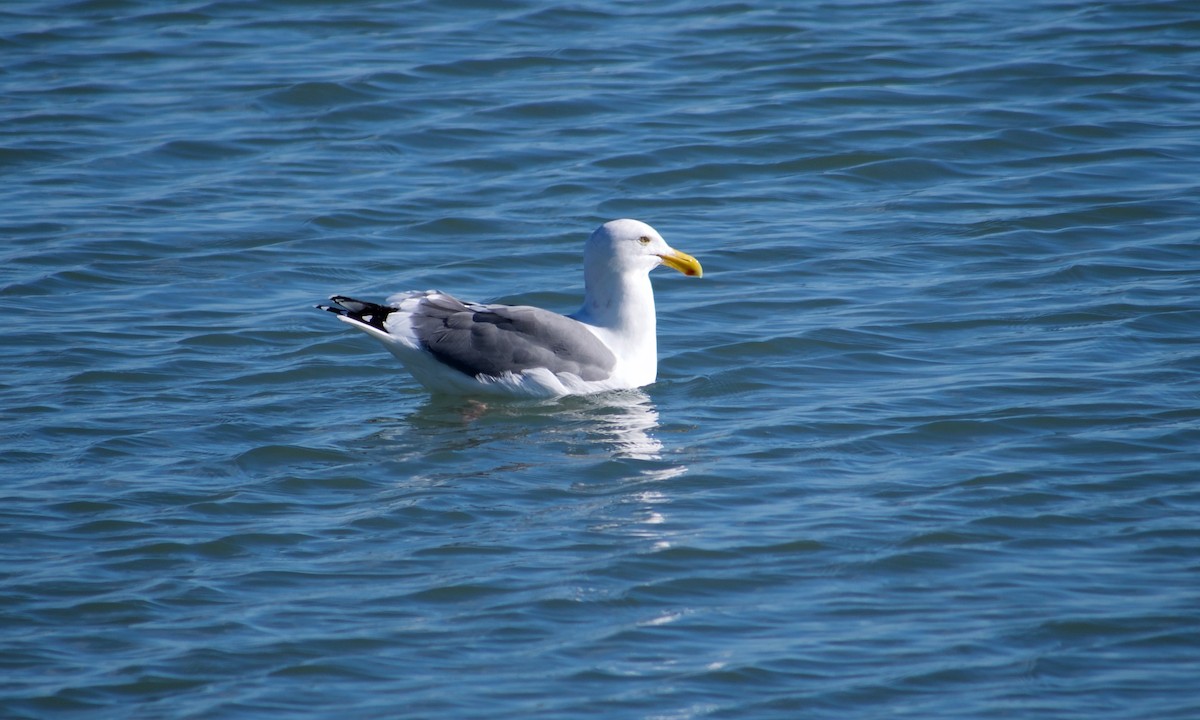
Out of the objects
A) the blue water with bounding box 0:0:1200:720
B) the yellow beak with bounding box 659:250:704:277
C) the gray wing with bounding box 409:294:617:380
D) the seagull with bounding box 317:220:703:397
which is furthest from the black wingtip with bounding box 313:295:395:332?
the yellow beak with bounding box 659:250:704:277

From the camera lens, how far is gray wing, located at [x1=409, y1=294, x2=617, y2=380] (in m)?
8.70

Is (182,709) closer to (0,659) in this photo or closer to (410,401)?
(0,659)

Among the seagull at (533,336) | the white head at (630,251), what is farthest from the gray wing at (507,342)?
the white head at (630,251)

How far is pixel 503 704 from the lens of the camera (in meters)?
5.58

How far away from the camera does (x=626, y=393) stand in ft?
29.4

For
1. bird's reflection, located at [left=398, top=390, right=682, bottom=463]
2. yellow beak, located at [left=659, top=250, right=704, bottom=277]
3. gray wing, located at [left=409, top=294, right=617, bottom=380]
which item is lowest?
Answer: bird's reflection, located at [left=398, top=390, right=682, bottom=463]

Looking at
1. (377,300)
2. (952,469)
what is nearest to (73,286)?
(377,300)

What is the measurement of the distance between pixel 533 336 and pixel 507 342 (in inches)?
5.8

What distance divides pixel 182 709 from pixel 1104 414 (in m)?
4.89

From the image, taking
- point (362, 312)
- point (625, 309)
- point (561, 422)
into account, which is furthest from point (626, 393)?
point (362, 312)

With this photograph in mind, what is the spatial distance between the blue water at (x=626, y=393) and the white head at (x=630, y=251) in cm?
67

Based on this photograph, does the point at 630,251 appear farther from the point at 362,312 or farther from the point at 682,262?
the point at 362,312

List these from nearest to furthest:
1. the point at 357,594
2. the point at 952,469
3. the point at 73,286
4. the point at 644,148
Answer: the point at 357,594 → the point at 952,469 → the point at 73,286 → the point at 644,148

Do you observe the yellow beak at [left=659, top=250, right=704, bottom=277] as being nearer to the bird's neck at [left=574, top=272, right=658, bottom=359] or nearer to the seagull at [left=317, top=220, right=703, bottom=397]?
the seagull at [left=317, top=220, right=703, bottom=397]
